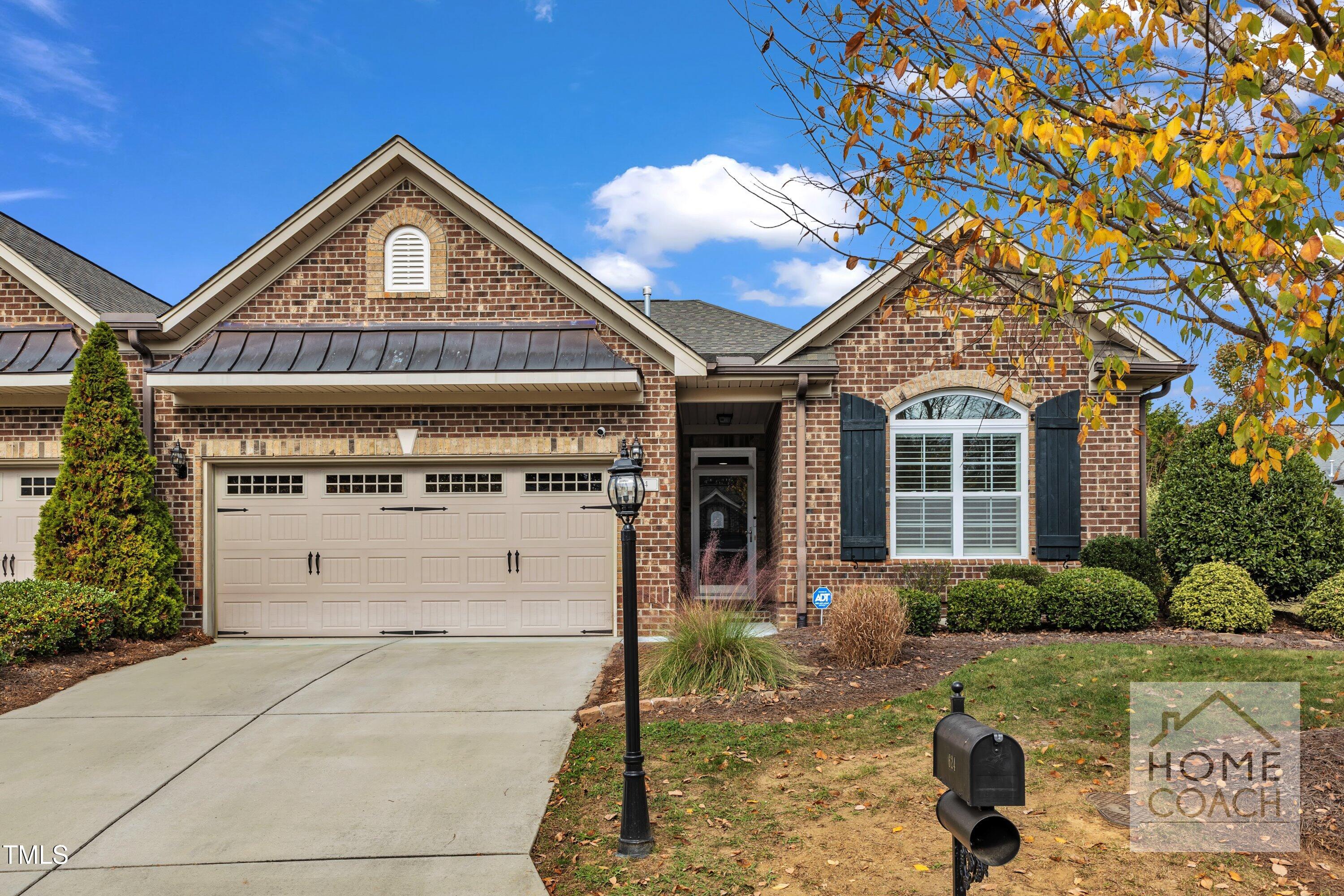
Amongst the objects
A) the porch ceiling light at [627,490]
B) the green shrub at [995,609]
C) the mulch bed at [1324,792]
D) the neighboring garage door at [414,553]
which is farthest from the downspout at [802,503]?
the porch ceiling light at [627,490]

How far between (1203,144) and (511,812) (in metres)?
5.06

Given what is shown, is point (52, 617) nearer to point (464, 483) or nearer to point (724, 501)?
point (464, 483)

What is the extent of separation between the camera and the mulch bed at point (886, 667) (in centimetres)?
722

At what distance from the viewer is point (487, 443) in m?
11.1

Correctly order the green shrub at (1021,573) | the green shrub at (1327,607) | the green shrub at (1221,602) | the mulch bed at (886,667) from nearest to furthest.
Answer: the mulch bed at (886,667) < the green shrub at (1327,607) < the green shrub at (1221,602) < the green shrub at (1021,573)

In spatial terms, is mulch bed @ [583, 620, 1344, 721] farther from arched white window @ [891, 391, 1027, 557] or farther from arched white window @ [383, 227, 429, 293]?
arched white window @ [383, 227, 429, 293]

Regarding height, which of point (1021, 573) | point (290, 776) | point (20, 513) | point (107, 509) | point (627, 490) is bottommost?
point (290, 776)

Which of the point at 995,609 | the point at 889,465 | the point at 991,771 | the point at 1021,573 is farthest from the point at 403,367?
the point at 991,771

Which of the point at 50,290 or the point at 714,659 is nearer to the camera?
the point at 714,659

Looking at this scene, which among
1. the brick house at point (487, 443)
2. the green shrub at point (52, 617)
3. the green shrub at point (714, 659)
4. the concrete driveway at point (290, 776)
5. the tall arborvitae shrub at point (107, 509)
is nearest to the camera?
the concrete driveway at point (290, 776)

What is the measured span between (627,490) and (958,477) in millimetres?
7518

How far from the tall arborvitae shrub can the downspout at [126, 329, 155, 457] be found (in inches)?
12.5

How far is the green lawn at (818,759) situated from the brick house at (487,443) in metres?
3.36

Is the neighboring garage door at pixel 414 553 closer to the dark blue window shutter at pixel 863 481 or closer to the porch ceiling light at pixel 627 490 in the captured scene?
the dark blue window shutter at pixel 863 481
